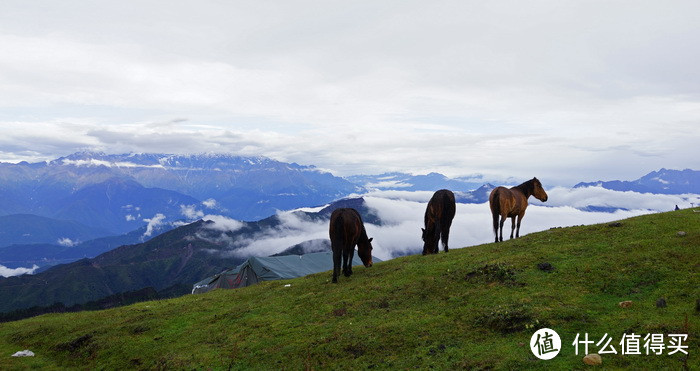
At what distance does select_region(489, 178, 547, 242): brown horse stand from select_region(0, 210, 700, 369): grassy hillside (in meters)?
3.05

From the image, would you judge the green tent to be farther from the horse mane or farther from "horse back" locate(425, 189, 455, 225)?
"horse back" locate(425, 189, 455, 225)

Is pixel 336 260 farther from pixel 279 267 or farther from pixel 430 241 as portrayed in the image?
pixel 279 267

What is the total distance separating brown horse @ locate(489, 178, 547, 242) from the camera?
86.6 feet

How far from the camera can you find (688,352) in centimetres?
915

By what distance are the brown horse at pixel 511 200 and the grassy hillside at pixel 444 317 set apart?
3.05 m

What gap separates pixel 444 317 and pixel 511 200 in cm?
1536

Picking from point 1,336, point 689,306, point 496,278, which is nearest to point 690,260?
point 689,306

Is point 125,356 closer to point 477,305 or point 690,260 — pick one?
point 477,305

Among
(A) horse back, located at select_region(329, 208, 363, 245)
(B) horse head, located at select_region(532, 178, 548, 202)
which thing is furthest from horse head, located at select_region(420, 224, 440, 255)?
(B) horse head, located at select_region(532, 178, 548, 202)

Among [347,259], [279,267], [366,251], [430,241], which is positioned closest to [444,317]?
[347,259]

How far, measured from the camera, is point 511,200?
27.0 metres

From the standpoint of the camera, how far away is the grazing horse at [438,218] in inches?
1017

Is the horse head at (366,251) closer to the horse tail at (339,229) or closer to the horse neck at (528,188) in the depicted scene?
the horse tail at (339,229)

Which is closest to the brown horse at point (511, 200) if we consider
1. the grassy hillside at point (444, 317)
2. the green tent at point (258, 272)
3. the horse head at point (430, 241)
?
the grassy hillside at point (444, 317)
